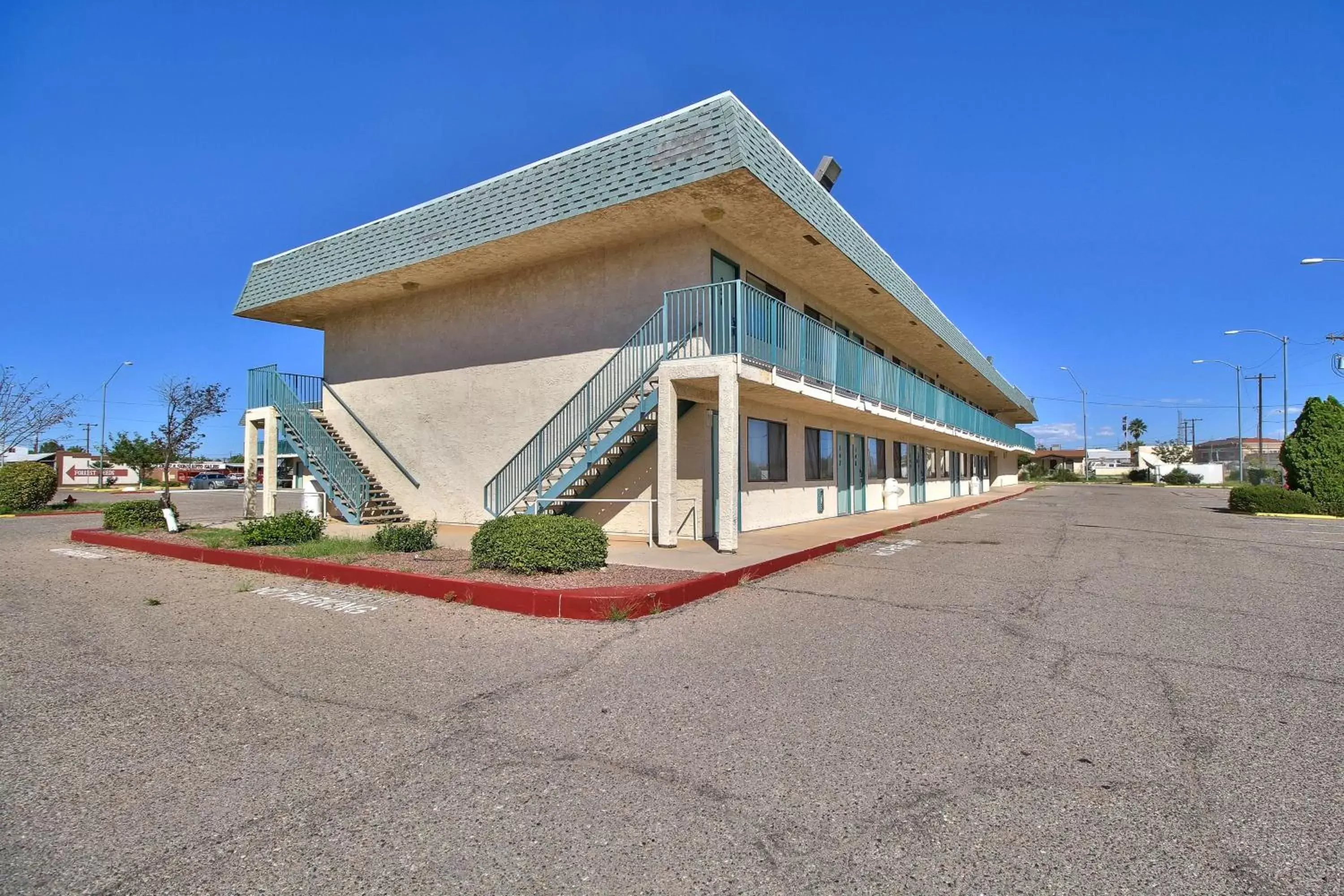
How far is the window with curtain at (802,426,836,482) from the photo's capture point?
57.1 feet

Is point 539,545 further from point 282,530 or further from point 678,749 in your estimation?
point 282,530

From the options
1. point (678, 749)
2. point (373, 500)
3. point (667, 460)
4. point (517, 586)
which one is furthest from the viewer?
point (373, 500)

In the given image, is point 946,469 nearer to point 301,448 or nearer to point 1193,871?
point 301,448

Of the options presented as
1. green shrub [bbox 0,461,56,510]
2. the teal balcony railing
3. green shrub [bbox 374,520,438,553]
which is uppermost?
the teal balcony railing

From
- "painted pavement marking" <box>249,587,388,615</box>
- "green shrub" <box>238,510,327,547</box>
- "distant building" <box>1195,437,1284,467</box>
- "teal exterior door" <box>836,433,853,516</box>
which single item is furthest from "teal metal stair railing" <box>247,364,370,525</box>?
"distant building" <box>1195,437,1284,467</box>

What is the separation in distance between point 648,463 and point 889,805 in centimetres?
1052

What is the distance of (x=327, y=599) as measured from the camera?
26.6ft

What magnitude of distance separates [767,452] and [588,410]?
4260mm

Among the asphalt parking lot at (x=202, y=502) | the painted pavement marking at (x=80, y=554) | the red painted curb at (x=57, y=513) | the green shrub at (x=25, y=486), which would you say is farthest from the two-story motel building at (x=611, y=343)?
the green shrub at (x=25, y=486)

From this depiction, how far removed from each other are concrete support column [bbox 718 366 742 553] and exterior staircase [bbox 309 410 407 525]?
9733 millimetres

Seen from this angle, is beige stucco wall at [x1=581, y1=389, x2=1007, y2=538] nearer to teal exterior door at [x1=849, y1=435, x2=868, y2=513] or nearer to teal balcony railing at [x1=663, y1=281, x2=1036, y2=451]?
teal balcony railing at [x1=663, y1=281, x2=1036, y2=451]

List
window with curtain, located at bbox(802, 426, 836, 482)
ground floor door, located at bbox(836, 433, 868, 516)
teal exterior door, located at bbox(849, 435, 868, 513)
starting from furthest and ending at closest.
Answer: teal exterior door, located at bbox(849, 435, 868, 513) < ground floor door, located at bbox(836, 433, 868, 516) < window with curtain, located at bbox(802, 426, 836, 482)

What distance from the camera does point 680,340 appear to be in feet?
39.4

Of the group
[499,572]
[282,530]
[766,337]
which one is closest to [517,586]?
[499,572]
